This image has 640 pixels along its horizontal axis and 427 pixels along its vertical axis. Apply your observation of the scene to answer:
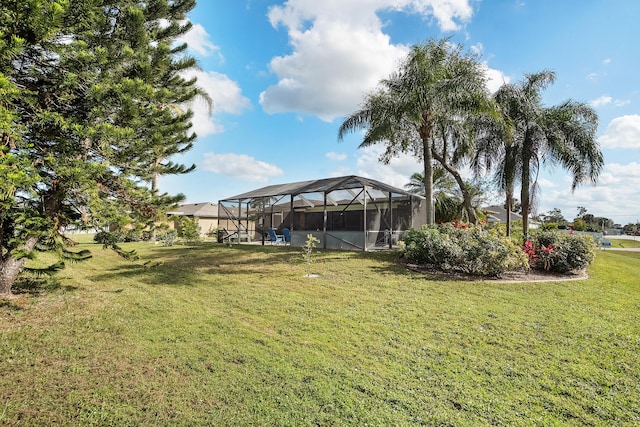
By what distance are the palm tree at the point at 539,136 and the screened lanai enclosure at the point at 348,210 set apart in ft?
13.3

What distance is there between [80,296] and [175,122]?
3641 mm

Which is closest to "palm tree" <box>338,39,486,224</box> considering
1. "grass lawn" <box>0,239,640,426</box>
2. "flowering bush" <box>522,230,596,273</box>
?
"flowering bush" <box>522,230,596,273</box>

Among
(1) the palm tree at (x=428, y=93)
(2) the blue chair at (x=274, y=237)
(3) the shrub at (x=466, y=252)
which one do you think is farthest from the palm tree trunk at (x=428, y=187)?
(2) the blue chair at (x=274, y=237)

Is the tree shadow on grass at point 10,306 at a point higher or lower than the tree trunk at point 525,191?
lower

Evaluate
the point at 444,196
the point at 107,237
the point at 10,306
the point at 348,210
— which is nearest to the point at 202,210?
the point at 348,210

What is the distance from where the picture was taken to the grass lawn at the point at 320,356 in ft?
8.93

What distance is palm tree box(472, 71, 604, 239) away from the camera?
1204 cm

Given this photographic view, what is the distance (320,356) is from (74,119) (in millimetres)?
4499

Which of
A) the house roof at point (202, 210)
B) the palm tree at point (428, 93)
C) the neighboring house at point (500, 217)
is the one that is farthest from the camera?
the house roof at point (202, 210)

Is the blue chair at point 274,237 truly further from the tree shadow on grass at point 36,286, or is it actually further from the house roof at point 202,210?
the house roof at point 202,210

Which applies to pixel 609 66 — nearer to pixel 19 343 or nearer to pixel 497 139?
pixel 497 139

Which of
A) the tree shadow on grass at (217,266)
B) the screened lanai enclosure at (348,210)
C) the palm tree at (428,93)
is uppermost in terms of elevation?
the palm tree at (428,93)

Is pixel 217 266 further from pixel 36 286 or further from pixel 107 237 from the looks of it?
pixel 107 237

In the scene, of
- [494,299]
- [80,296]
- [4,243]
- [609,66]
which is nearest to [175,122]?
[4,243]
